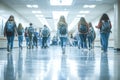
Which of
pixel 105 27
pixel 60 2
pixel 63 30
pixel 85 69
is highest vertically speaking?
pixel 60 2

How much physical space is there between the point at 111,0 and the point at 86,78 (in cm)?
1690

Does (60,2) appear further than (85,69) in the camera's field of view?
Yes

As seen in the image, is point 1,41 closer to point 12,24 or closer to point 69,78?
point 12,24

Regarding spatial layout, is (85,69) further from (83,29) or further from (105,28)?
(83,29)

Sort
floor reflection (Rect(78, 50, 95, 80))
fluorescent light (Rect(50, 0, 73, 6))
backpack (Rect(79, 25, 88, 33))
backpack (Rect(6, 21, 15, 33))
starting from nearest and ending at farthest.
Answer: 1. floor reflection (Rect(78, 50, 95, 80))
2. backpack (Rect(6, 21, 15, 33))
3. backpack (Rect(79, 25, 88, 33))
4. fluorescent light (Rect(50, 0, 73, 6))

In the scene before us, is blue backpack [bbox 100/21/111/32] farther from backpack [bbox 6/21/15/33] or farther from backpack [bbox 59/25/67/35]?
backpack [bbox 6/21/15/33]

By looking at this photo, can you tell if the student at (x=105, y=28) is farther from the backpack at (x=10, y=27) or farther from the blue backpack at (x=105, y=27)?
the backpack at (x=10, y=27)

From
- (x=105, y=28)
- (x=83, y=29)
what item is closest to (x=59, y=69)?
(x=105, y=28)

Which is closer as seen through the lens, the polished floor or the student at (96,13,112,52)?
the polished floor

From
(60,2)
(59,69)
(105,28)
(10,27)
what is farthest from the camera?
(60,2)

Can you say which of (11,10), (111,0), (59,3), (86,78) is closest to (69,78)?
(86,78)

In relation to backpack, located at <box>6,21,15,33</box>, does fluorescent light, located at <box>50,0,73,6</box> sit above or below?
above

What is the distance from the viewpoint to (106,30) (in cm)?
1377

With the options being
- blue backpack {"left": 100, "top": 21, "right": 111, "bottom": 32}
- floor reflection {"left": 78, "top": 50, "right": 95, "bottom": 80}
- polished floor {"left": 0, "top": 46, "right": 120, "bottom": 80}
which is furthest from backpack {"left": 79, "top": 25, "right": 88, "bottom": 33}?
floor reflection {"left": 78, "top": 50, "right": 95, "bottom": 80}
